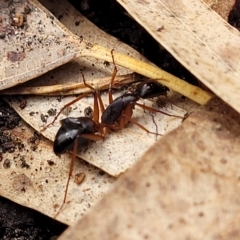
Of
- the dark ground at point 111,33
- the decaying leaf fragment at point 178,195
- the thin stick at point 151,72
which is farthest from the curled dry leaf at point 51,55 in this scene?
the decaying leaf fragment at point 178,195

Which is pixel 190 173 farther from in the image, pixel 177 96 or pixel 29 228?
pixel 29 228

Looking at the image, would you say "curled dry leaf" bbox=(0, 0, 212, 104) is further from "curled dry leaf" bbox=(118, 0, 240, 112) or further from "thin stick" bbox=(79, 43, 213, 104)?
"curled dry leaf" bbox=(118, 0, 240, 112)

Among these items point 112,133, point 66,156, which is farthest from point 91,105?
point 66,156

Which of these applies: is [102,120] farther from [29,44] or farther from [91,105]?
[29,44]

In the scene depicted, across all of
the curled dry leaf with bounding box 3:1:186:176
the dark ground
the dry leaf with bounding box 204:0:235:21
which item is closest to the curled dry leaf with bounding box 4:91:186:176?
the curled dry leaf with bounding box 3:1:186:176

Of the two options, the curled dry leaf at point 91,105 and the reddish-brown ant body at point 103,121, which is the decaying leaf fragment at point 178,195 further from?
the reddish-brown ant body at point 103,121

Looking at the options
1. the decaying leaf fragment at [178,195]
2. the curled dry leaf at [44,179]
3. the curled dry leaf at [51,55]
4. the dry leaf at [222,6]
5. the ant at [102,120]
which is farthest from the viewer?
the dry leaf at [222,6]
